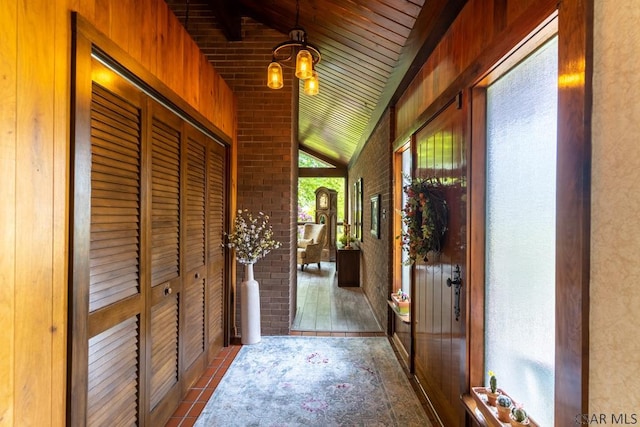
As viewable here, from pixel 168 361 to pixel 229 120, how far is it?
2107mm

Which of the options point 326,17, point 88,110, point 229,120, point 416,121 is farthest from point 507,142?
point 229,120

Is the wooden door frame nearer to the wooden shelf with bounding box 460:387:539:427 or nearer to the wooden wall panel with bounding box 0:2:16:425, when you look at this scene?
the wooden shelf with bounding box 460:387:539:427

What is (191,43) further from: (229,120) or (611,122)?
(611,122)

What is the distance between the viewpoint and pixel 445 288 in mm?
1863

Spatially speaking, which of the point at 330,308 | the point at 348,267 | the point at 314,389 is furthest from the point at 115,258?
the point at 348,267

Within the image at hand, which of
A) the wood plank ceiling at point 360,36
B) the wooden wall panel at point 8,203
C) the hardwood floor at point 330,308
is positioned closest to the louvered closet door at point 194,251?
the wooden wall panel at point 8,203

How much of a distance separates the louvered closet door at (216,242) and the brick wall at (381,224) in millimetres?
1688

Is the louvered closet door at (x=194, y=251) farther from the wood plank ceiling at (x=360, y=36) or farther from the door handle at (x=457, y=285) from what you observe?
the door handle at (x=457, y=285)

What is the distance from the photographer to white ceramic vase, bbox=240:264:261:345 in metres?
2.96

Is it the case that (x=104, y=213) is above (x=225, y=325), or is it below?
above

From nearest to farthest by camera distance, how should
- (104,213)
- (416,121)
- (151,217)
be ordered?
1. (104,213)
2. (151,217)
3. (416,121)

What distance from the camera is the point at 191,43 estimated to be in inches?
79.7

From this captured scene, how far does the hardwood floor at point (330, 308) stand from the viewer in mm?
3521

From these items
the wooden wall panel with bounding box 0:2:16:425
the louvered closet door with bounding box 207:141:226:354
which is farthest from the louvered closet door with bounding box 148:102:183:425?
the wooden wall panel with bounding box 0:2:16:425
